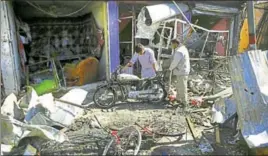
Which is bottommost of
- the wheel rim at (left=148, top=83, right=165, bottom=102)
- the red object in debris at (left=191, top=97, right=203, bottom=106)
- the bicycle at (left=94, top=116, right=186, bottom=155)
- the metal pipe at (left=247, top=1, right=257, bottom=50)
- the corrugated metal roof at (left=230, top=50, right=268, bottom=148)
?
the bicycle at (left=94, top=116, right=186, bottom=155)

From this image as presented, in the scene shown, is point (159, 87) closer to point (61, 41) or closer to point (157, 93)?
point (157, 93)

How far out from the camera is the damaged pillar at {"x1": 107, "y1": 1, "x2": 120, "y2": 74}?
1187 cm

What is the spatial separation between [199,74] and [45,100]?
6.49 m

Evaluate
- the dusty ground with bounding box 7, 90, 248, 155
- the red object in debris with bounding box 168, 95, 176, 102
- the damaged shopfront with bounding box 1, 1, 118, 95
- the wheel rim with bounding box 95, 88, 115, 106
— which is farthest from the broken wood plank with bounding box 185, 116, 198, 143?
the damaged shopfront with bounding box 1, 1, 118, 95

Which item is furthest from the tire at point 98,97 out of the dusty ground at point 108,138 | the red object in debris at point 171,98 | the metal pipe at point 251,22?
the metal pipe at point 251,22

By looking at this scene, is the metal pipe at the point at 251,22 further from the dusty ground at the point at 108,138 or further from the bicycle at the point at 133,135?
the bicycle at the point at 133,135

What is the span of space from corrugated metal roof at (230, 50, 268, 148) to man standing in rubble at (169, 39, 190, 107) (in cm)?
305

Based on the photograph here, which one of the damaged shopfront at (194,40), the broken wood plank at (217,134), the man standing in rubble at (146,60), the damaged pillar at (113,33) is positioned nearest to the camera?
the broken wood plank at (217,134)

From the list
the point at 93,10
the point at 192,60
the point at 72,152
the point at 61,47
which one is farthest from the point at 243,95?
the point at 61,47

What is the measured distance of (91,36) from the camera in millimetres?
14547

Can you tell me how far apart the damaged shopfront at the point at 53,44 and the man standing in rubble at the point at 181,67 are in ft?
11.5

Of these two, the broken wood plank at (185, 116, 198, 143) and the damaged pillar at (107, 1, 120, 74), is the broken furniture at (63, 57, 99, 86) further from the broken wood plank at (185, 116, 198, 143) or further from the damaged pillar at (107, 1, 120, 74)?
the broken wood plank at (185, 116, 198, 143)

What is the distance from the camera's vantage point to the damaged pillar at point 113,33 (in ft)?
38.9

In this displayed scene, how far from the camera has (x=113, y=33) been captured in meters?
12.0
